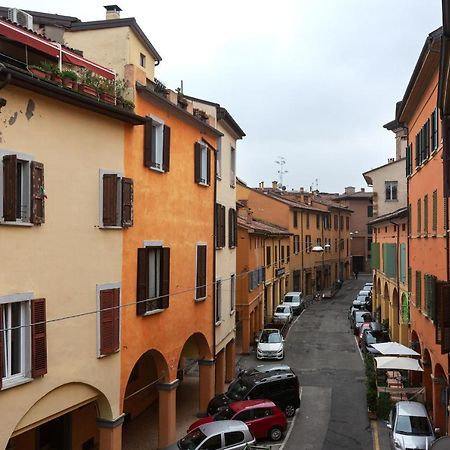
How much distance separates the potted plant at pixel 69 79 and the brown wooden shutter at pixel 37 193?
225 cm

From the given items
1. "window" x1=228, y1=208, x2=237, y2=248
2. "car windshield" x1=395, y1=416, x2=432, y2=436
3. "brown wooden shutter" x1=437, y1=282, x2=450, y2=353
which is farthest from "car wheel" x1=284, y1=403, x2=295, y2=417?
"brown wooden shutter" x1=437, y1=282, x2=450, y2=353

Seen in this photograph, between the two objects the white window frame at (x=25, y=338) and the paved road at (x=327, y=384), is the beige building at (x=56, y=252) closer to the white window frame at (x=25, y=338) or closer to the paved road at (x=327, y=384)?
the white window frame at (x=25, y=338)

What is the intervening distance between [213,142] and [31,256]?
12853 millimetres

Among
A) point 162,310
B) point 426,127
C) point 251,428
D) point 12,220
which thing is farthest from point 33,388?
point 426,127

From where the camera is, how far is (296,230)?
59.0 metres

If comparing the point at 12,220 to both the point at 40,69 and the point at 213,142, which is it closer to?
the point at 40,69

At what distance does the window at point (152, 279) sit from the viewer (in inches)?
671

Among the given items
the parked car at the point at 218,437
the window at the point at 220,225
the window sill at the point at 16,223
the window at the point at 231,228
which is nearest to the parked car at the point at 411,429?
the parked car at the point at 218,437

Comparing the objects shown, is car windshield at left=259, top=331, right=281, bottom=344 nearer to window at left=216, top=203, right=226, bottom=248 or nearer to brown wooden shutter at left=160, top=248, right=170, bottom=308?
window at left=216, top=203, right=226, bottom=248

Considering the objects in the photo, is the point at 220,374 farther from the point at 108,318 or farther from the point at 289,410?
the point at 108,318

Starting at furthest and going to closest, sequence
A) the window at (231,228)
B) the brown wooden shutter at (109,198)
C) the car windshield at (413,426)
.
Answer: the window at (231,228) → the car windshield at (413,426) → the brown wooden shutter at (109,198)

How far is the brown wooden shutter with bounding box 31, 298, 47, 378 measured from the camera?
493 inches

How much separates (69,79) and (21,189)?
3.16 m

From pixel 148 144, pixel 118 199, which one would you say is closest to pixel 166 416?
pixel 118 199
